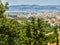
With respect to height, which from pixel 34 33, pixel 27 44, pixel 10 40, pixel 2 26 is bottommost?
pixel 27 44

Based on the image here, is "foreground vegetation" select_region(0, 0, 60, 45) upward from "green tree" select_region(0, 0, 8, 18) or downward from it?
downward

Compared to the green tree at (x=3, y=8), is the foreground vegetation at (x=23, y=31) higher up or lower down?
lower down

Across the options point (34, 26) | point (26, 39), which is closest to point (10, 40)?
point (34, 26)

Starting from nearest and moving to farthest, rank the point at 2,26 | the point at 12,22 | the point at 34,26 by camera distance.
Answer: the point at 2,26, the point at 12,22, the point at 34,26

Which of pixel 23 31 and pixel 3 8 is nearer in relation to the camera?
pixel 3 8

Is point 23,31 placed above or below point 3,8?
below

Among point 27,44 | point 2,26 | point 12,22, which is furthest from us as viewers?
point 27,44

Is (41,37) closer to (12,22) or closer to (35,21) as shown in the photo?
(35,21)

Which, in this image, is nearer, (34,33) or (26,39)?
(34,33)

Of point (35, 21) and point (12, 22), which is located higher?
point (12, 22)
